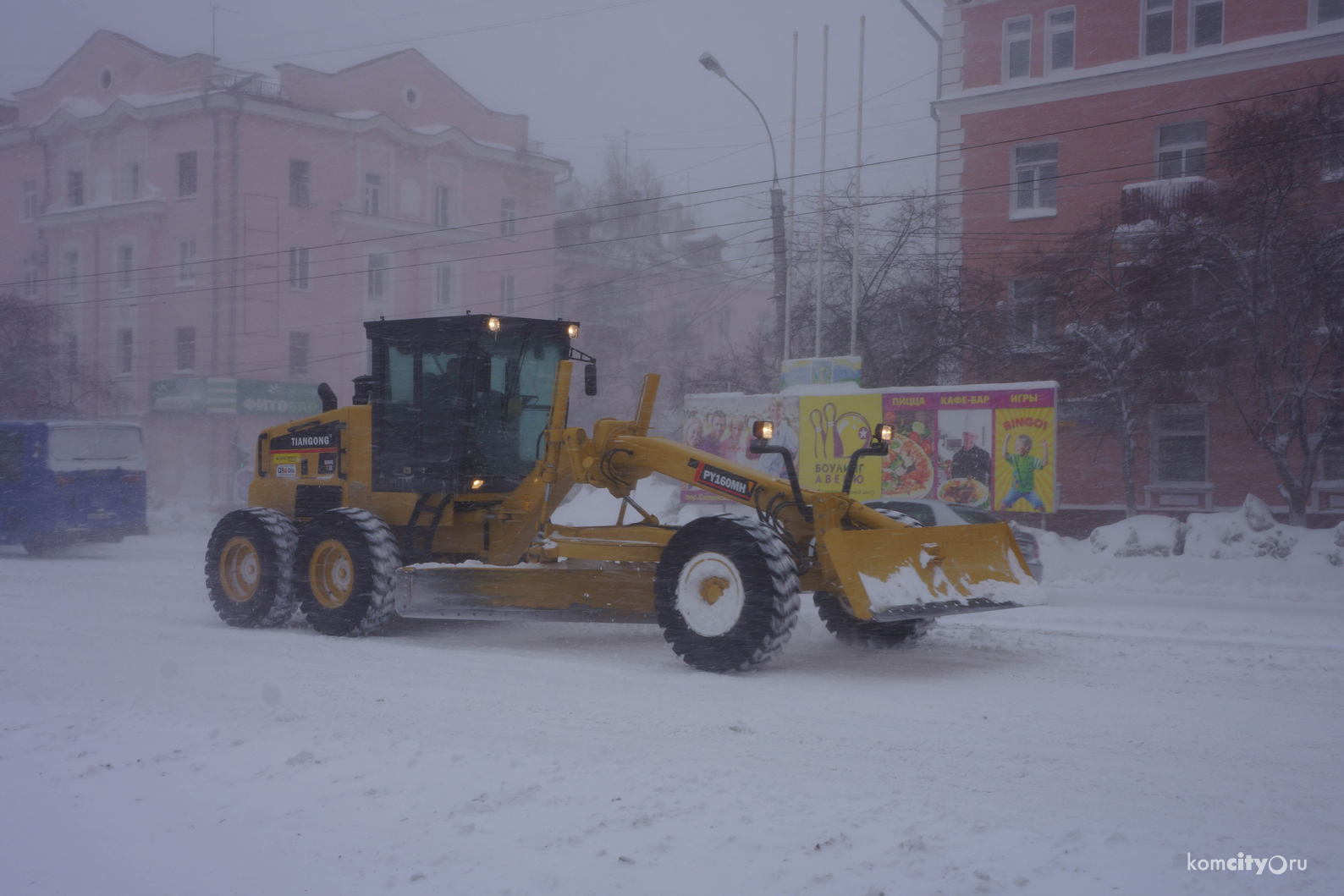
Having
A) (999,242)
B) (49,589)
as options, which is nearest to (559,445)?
(49,589)

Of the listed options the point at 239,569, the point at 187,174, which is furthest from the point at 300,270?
the point at 239,569

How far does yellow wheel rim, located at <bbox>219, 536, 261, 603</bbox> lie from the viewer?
36.0 ft

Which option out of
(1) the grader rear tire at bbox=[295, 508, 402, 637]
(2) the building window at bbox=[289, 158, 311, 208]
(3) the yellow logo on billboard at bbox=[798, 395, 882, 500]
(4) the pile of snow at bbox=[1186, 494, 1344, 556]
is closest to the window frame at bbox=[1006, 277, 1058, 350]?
(3) the yellow logo on billboard at bbox=[798, 395, 882, 500]

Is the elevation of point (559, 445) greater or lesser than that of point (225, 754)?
greater

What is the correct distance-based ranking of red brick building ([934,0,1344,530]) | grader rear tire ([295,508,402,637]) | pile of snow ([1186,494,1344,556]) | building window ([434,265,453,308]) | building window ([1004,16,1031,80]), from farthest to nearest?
building window ([434,265,453,308])
building window ([1004,16,1031,80])
red brick building ([934,0,1344,530])
pile of snow ([1186,494,1344,556])
grader rear tire ([295,508,402,637])

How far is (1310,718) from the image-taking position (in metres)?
6.83

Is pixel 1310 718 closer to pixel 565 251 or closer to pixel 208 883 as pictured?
pixel 208 883

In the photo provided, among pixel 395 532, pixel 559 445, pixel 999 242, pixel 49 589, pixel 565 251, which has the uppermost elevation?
pixel 565 251

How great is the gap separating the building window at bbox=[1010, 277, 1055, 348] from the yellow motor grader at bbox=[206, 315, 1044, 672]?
17.0 metres

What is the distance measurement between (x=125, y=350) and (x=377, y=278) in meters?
10.0

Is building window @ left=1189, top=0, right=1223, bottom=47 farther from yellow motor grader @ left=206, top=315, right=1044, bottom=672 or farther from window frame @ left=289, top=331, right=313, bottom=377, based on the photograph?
window frame @ left=289, top=331, right=313, bottom=377

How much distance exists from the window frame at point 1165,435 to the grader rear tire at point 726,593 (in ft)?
63.3

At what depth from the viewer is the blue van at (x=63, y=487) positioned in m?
19.6

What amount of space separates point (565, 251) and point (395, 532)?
41.9 m
